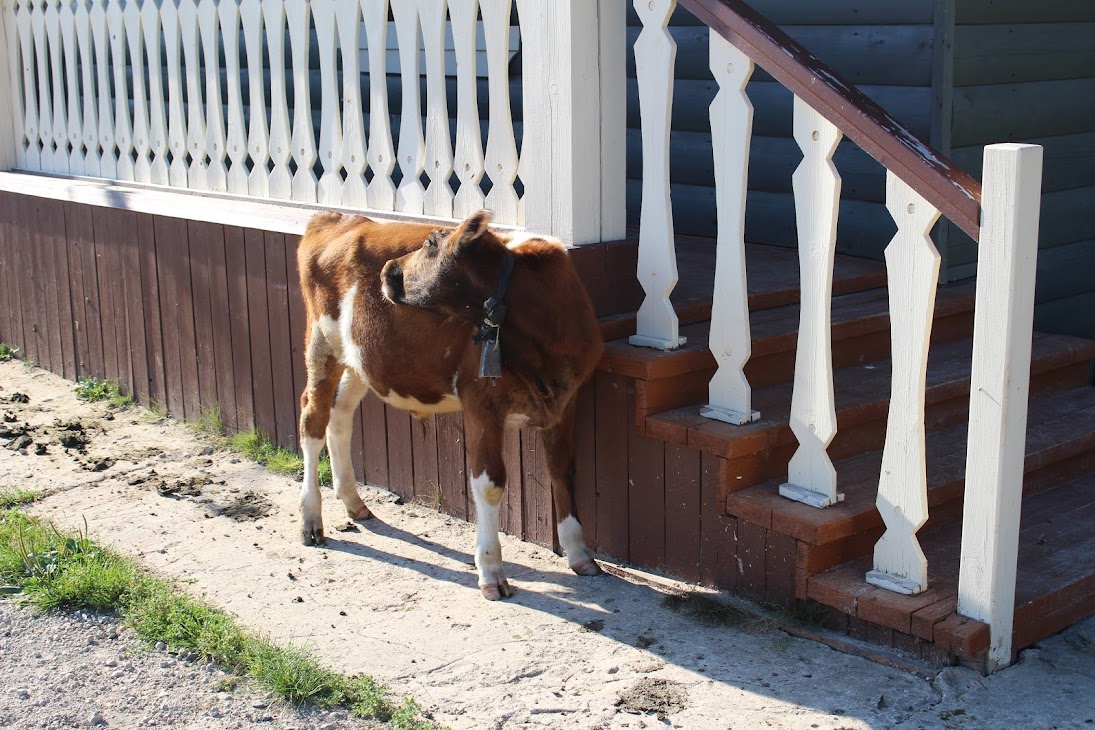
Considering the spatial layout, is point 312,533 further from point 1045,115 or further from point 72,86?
point 1045,115

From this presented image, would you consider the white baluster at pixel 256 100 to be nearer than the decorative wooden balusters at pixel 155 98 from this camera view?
Yes

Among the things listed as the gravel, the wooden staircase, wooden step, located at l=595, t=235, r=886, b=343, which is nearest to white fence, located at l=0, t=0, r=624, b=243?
wooden step, located at l=595, t=235, r=886, b=343

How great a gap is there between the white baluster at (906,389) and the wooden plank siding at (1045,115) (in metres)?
2.15

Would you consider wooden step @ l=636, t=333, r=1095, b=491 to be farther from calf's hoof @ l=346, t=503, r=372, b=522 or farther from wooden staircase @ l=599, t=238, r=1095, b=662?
calf's hoof @ l=346, t=503, r=372, b=522

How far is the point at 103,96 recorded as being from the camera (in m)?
7.38

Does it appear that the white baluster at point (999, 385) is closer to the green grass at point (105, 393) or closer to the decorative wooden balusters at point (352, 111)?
the decorative wooden balusters at point (352, 111)

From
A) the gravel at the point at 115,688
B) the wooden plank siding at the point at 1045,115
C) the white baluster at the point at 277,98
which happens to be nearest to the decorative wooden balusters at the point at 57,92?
the white baluster at the point at 277,98

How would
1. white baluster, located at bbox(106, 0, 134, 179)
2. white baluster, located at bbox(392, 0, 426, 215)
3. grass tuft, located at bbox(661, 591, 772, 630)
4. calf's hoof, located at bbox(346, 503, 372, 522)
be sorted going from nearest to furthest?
grass tuft, located at bbox(661, 591, 772, 630)
white baluster, located at bbox(392, 0, 426, 215)
calf's hoof, located at bbox(346, 503, 372, 522)
white baluster, located at bbox(106, 0, 134, 179)

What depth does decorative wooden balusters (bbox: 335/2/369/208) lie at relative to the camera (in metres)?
5.57

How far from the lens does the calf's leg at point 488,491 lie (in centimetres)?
442

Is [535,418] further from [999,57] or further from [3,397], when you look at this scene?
[3,397]

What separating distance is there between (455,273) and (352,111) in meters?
1.84

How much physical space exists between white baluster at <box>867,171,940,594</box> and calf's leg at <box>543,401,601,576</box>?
114 cm

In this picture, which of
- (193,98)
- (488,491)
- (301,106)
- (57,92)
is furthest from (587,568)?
(57,92)
